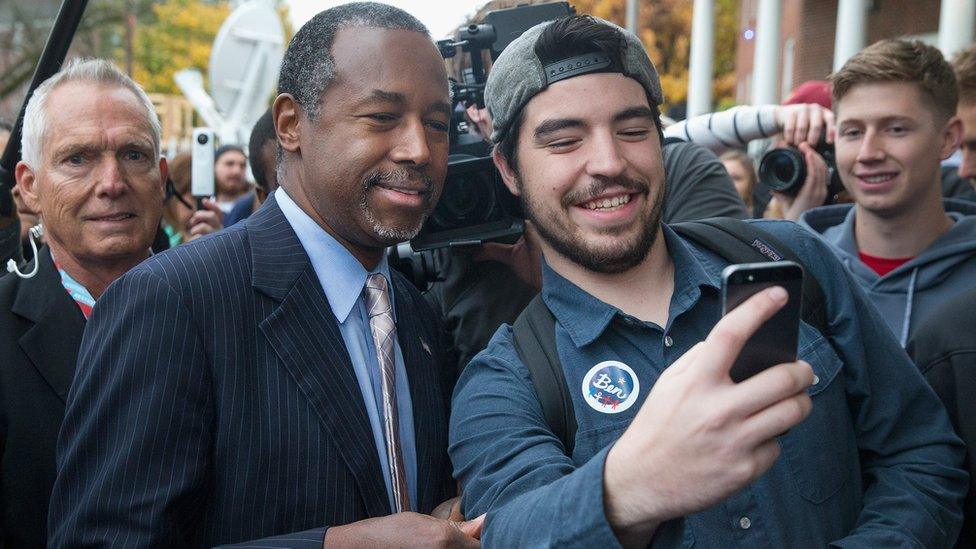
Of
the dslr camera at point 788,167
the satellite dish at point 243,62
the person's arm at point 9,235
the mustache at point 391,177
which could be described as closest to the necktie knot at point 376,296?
the mustache at point 391,177

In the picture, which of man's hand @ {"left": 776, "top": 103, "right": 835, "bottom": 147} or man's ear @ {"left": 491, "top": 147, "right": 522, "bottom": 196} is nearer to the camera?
man's ear @ {"left": 491, "top": 147, "right": 522, "bottom": 196}

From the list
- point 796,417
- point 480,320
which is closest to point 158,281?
point 480,320

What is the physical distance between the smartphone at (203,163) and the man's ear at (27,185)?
5.00 feet

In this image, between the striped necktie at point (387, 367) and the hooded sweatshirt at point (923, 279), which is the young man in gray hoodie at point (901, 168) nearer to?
the hooded sweatshirt at point (923, 279)

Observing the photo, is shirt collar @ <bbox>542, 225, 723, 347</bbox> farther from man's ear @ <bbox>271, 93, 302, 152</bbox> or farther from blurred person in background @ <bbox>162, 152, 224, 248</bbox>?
blurred person in background @ <bbox>162, 152, 224, 248</bbox>

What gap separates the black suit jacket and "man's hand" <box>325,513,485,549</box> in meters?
0.87

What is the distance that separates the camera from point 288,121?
2.30m

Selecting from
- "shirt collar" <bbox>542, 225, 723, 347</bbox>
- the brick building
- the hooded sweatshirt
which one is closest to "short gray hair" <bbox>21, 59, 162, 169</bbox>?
"shirt collar" <bbox>542, 225, 723, 347</bbox>

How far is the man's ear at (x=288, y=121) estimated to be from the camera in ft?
7.53

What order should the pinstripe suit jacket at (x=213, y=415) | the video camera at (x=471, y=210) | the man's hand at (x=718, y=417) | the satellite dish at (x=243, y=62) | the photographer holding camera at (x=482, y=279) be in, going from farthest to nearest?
the satellite dish at (x=243, y=62)
the photographer holding camera at (x=482, y=279)
the video camera at (x=471, y=210)
the pinstripe suit jacket at (x=213, y=415)
the man's hand at (x=718, y=417)

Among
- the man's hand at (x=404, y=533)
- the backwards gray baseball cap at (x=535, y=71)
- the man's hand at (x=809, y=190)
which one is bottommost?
the man's hand at (x=404, y=533)

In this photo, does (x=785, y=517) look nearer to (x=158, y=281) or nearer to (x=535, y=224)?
(x=535, y=224)

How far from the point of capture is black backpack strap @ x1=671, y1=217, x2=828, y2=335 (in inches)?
84.0

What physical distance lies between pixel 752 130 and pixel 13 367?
8.44ft
